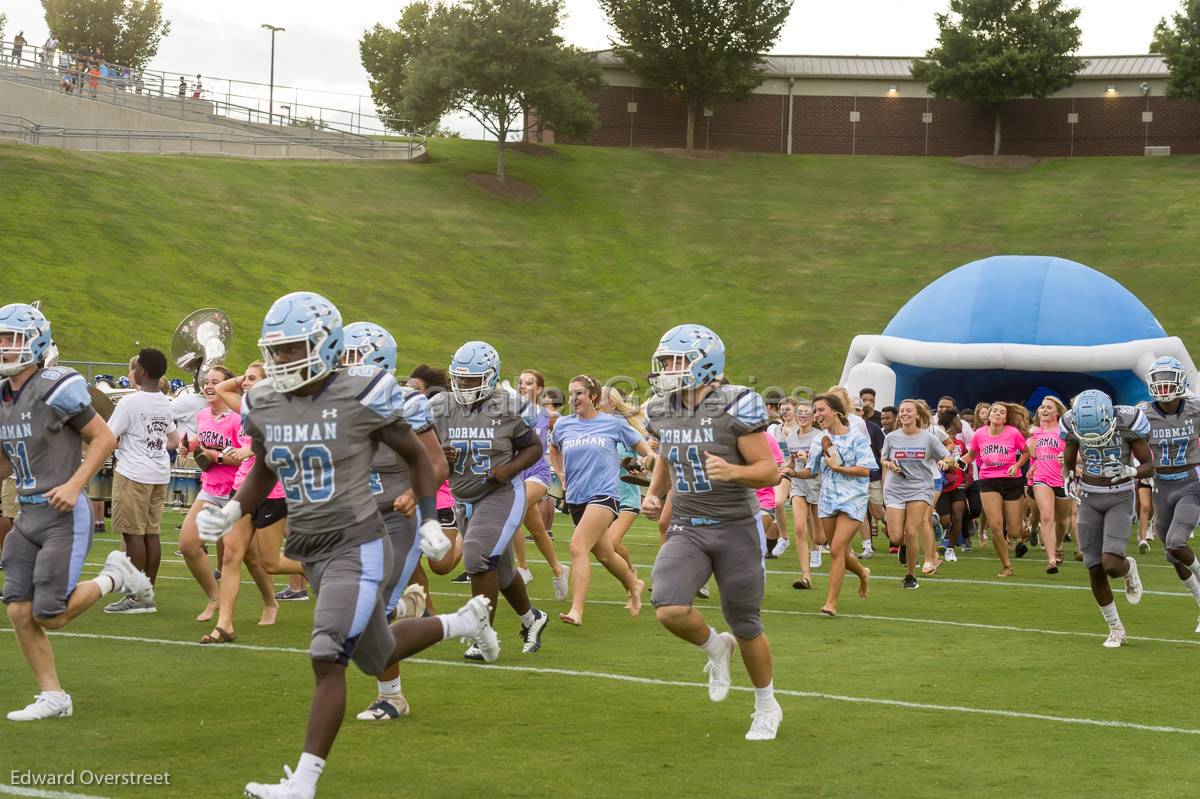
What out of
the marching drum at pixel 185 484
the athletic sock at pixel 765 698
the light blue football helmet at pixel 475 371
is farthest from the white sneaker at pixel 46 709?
the marching drum at pixel 185 484

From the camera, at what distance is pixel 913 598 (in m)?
13.4

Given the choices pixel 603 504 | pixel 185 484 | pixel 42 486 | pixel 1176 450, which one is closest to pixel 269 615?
pixel 603 504

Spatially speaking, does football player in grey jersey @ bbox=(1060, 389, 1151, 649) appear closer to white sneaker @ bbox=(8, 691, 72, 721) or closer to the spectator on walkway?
white sneaker @ bbox=(8, 691, 72, 721)

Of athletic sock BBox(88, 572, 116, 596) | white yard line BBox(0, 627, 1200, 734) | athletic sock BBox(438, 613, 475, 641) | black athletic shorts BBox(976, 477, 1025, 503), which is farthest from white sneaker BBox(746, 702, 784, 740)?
black athletic shorts BBox(976, 477, 1025, 503)

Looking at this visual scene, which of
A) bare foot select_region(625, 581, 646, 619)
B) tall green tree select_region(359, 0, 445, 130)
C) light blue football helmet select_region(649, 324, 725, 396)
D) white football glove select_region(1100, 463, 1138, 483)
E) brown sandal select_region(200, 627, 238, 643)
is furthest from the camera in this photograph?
tall green tree select_region(359, 0, 445, 130)

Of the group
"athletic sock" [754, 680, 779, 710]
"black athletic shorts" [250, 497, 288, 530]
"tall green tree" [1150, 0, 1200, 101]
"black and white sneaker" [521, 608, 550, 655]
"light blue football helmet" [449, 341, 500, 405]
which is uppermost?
"tall green tree" [1150, 0, 1200, 101]

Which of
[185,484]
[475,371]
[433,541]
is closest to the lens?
[433,541]

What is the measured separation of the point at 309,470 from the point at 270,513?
3844 mm

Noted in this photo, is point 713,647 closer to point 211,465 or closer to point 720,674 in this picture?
point 720,674

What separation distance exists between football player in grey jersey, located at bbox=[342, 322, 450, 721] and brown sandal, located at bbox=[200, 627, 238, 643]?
6.69 ft

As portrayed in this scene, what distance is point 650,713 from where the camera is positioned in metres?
7.64

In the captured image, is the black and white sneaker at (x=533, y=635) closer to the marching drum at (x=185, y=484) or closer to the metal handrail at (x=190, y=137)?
the marching drum at (x=185, y=484)

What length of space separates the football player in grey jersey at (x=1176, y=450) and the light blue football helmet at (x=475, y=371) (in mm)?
5453

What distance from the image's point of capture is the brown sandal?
384 inches
